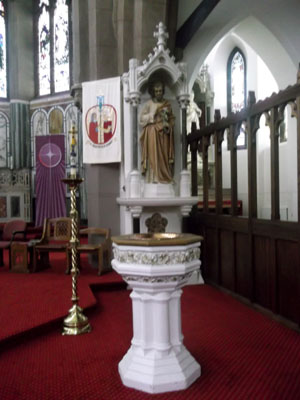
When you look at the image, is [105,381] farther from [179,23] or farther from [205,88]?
[205,88]

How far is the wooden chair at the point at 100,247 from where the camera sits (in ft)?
17.5

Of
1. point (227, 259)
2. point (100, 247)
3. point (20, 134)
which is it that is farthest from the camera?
point (20, 134)

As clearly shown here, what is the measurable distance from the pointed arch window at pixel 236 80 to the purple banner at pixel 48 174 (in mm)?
4635

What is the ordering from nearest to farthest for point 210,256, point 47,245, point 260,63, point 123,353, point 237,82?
1. point 123,353
2. point 210,256
3. point 47,245
4. point 260,63
5. point 237,82

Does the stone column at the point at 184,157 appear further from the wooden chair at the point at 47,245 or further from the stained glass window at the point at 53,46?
the stained glass window at the point at 53,46

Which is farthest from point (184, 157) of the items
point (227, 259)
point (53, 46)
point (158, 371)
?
point (53, 46)

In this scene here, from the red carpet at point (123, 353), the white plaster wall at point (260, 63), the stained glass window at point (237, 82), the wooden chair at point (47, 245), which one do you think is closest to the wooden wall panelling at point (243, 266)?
the red carpet at point (123, 353)

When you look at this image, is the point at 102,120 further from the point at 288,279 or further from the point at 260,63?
the point at 260,63

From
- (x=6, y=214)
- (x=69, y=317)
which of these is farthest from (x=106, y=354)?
(x=6, y=214)

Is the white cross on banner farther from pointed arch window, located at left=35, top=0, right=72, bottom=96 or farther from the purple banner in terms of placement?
pointed arch window, located at left=35, top=0, right=72, bottom=96

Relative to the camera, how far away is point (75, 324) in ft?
11.3

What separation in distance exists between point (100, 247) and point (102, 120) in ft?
5.76

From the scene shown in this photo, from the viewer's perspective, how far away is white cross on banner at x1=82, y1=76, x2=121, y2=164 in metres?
5.54

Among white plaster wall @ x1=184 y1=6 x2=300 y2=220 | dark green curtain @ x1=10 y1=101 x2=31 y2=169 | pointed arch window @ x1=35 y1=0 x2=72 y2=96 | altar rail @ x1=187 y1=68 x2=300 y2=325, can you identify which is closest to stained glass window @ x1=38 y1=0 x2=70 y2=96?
pointed arch window @ x1=35 y1=0 x2=72 y2=96
